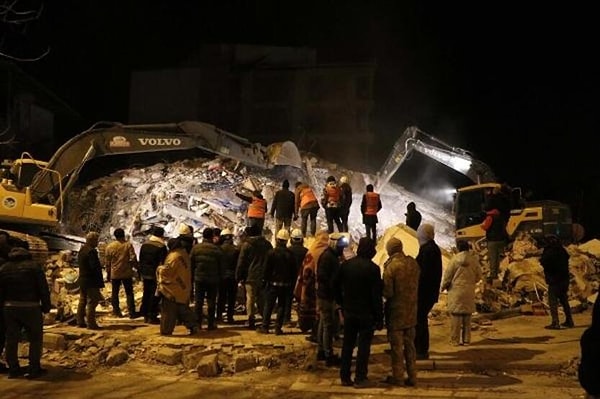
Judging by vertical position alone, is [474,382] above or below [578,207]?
below

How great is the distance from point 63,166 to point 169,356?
7851mm

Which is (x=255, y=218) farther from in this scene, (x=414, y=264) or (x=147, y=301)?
(x=414, y=264)

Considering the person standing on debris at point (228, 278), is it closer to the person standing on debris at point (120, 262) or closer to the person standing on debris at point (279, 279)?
the person standing on debris at point (279, 279)

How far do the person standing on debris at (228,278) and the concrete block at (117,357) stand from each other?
2.21m

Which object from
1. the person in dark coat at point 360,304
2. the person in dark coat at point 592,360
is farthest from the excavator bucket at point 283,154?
→ the person in dark coat at point 592,360

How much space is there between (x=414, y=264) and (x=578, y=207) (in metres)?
31.3

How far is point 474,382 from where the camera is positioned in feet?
25.1

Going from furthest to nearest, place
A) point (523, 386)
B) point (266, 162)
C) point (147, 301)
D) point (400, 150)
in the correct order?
point (400, 150), point (266, 162), point (147, 301), point (523, 386)

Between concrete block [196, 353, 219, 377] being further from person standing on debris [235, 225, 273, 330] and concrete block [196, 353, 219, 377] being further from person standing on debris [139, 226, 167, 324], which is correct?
person standing on debris [139, 226, 167, 324]

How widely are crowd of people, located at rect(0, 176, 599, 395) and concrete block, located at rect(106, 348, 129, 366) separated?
809 millimetres

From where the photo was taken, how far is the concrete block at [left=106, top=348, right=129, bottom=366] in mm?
9227

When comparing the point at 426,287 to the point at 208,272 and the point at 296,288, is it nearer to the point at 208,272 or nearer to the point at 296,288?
the point at 296,288

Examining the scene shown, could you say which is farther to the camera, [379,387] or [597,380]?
[379,387]

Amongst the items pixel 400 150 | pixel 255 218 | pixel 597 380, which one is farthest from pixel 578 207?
pixel 597 380
